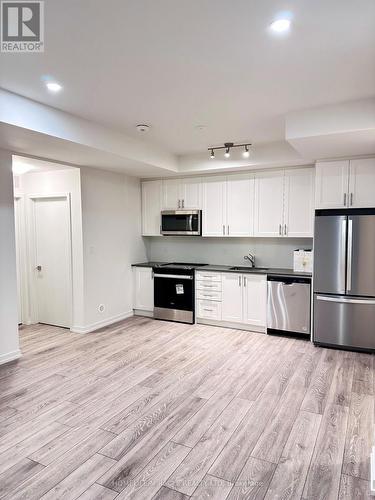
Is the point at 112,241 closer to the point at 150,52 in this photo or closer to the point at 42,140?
the point at 42,140

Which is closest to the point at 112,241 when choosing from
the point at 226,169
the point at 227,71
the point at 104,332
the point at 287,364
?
the point at 104,332

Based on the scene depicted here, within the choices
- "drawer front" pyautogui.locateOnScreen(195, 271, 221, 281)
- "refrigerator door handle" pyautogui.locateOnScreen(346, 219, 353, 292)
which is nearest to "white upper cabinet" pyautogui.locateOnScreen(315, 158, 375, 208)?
"refrigerator door handle" pyautogui.locateOnScreen(346, 219, 353, 292)

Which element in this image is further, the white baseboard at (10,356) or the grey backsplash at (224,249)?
the grey backsplash at (224,249)

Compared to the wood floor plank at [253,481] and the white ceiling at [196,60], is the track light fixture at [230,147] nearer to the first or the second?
the white ceiling at [196,60]

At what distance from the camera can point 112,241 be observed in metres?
5.63

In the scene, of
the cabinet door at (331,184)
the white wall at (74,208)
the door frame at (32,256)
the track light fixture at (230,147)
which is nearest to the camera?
the cabinet door at (331,184)

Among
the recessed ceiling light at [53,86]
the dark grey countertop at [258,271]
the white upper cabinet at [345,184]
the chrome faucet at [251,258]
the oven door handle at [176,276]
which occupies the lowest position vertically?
the oven door handle at [176,276]

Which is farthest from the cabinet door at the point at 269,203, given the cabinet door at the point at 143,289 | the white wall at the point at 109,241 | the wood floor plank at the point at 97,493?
the wood floor plank at the point at 97,493

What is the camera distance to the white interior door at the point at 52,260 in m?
5.21

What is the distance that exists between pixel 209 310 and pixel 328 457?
320cm

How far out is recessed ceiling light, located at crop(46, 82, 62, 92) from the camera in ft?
9.17

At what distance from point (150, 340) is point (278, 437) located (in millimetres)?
2535

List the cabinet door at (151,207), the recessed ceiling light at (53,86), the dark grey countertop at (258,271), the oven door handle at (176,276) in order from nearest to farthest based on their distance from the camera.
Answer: the recessed ceiling light at (53,86) → the dark grey countertop at (258,271) → the oven door handle at (176,276) → the cabinet door at (151,207)

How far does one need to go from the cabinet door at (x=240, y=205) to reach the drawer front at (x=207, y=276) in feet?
2.28
